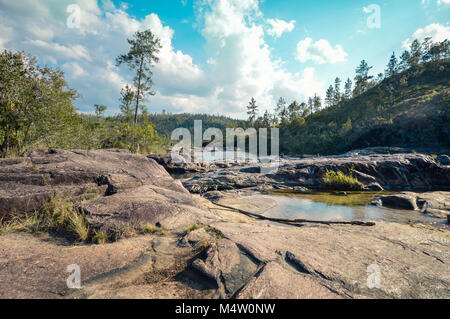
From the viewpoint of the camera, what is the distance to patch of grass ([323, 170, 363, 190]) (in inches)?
387

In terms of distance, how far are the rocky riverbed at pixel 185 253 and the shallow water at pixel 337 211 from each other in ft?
2.18

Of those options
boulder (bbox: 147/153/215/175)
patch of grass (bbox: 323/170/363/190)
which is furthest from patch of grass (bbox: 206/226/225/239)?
boulder (bbox: 147/153/215/175)

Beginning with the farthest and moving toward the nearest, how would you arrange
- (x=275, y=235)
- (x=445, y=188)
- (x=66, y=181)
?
(x=445, y=188)
(x=66, y=181)
(x=275, y=235)

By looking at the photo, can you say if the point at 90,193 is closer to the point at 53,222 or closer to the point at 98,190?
the point at 98,190

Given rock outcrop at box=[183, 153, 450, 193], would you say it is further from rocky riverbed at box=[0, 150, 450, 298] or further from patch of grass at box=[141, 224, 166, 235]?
patch of grass at box=[141, 224, 166, 235]

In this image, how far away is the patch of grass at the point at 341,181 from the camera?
9.82 metres

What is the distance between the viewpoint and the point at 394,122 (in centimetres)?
3234

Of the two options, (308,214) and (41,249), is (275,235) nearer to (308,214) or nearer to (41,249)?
(308,214)

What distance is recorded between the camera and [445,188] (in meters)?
9.91

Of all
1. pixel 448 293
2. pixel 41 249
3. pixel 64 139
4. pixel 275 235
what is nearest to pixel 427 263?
pixel 448 293

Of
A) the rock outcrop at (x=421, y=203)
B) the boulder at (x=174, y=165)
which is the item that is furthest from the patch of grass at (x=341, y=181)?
the boulder at (x=174, y=165)

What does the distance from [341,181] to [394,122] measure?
108ft

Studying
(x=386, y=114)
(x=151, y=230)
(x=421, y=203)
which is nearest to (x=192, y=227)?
(x=151, y=230)
